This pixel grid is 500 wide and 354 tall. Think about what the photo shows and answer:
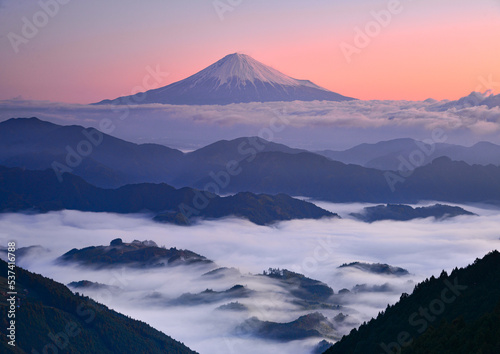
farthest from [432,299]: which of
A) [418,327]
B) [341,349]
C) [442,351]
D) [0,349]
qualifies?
[0,349]

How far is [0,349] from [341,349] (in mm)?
124904

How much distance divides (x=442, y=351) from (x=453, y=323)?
353 inches

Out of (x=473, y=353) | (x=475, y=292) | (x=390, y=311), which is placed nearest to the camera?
(x=473, y=353)

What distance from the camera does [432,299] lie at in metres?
107

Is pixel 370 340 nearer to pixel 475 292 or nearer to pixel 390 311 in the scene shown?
pixel 390 311

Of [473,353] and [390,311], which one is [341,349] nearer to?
[390,311]

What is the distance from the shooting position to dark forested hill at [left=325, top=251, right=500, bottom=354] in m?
79.4

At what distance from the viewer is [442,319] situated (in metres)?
90.0

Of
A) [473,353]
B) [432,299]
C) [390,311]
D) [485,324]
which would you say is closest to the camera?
[473,353]

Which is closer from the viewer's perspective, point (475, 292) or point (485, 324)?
point (485, 324)

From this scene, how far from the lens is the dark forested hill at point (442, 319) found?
79.4 meters

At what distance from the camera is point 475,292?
327 feet

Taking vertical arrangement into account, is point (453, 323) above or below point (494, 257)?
below

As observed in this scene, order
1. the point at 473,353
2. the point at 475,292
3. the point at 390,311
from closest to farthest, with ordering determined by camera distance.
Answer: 1. the point at 473,353
2. the point at 475,292
3. the point at 390,311
